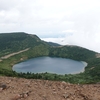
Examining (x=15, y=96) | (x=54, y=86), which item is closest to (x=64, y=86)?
(x=54, y=86)

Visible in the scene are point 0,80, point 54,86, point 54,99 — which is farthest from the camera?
point 0,80

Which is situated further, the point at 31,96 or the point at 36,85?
the point at 36,85

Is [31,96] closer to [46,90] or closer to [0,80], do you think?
[46,90]

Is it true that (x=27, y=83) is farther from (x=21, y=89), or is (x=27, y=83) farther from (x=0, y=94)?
(x=0, y=94)

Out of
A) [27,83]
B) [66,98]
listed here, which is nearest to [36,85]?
[27,83]

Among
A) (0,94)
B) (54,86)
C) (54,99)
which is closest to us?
(54,99)

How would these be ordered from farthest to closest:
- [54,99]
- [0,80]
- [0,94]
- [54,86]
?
[0,80] < [54,86] < [0,94] < [54,99]
